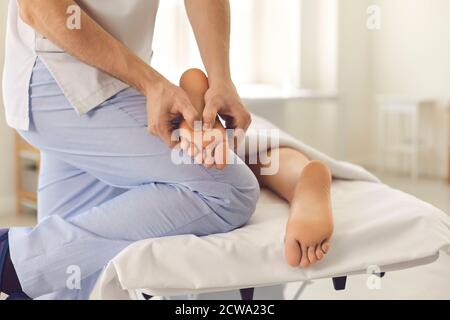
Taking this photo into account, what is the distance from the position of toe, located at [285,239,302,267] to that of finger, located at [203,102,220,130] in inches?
8.7

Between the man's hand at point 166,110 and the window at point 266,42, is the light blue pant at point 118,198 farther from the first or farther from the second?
the window at point 266,42

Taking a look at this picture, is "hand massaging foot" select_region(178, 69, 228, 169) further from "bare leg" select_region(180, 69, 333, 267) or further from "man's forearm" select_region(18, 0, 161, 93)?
"man's forearm" select_region(18, 0, 161, 93)

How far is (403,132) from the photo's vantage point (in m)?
4.89

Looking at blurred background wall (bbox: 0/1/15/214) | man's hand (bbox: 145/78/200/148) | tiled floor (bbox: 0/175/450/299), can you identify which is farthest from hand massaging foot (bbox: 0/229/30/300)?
blurred background wall (bbox: 0/1/15/214)

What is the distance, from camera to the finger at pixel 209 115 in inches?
38.1

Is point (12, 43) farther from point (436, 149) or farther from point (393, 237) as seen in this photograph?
point (436, 149)

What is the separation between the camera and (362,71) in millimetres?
5004

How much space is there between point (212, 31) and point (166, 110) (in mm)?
257

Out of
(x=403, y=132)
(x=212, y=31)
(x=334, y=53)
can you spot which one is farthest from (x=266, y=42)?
(x=212, y=31)

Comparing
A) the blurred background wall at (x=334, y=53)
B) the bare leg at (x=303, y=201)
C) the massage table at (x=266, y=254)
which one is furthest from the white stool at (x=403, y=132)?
the massage table at (x=266, y=254)

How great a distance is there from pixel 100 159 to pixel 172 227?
16 cm

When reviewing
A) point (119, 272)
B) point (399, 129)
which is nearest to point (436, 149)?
point (399, 129)

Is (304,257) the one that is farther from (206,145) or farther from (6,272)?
(6,272)

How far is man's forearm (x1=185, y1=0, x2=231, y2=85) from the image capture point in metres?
1.11
